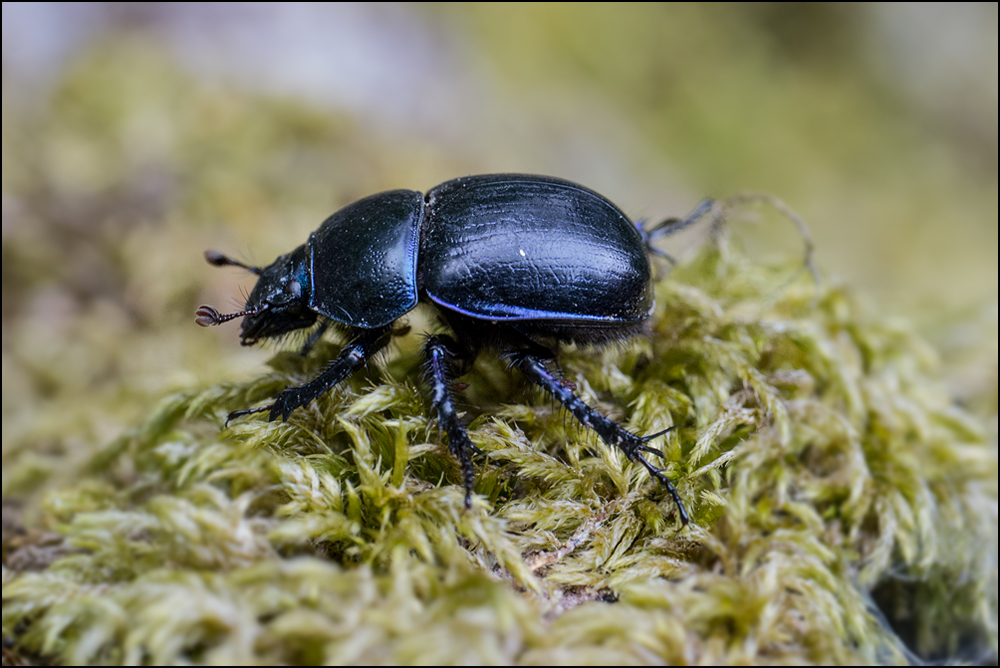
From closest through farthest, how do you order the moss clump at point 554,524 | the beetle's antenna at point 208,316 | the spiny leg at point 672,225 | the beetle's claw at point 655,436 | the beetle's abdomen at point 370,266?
the moss clump at point 554,524
the beetle's claw at point 655,436
the beetle's antenna at point 208,316
the beetle's abdomen at point 370,266
the spiny leg at point 672,225

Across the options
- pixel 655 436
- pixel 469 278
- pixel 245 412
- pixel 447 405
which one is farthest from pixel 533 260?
pixel 245 412

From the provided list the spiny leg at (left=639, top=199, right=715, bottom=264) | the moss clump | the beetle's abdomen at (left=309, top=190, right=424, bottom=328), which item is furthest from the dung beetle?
the spiny leg at (left=639, top=199, right=715, bottom=264)

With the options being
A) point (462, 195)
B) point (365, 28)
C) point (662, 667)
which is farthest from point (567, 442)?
point (365, 28)

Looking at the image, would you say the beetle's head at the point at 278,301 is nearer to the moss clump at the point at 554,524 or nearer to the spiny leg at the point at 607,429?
the moss clump at the point at 554,524

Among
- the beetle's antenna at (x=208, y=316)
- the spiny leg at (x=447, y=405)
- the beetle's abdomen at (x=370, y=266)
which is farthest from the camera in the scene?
the beetle's abdomen at (x=370, y=266)

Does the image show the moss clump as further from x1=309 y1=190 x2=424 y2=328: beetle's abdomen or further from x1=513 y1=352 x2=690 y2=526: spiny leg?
x1=309 y1=190 x2=424 y2=328: beetle's abdomen

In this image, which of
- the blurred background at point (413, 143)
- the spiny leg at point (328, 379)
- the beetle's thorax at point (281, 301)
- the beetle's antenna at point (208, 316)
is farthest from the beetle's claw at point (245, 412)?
the blurred background at point (413, 143)

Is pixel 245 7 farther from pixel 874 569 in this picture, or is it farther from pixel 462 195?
pixel 874 569
